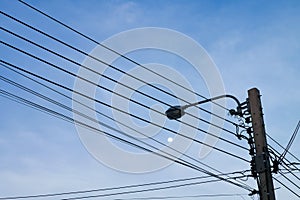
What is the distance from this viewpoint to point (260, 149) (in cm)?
1105

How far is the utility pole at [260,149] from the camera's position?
10.5 metres

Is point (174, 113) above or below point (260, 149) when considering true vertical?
above

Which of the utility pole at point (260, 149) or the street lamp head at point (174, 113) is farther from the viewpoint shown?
the street lamp head at point (174, 113)

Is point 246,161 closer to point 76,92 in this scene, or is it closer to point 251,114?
point 251,114

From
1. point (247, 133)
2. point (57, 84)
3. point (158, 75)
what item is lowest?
point (57, 84)

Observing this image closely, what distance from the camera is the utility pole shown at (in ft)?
34.6

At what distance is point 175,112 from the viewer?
1144 cm

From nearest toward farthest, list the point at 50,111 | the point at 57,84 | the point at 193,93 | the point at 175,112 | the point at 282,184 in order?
the point at 57,84 → the point at 50,111 → the point at 175,112 → the point at 193,93 → the point at 282,184

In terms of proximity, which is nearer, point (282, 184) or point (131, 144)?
point (131, 144)

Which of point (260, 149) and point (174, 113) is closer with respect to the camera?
point (260, 149)

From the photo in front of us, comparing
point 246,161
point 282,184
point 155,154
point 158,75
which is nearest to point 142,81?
point 158,75

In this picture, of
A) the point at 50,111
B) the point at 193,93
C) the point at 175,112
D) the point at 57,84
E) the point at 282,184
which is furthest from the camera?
the point at 282,184

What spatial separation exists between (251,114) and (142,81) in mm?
3087

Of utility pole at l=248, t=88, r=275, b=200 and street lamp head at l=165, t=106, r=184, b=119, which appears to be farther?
street lamp head at l=165, t=106, r=184, b=119
